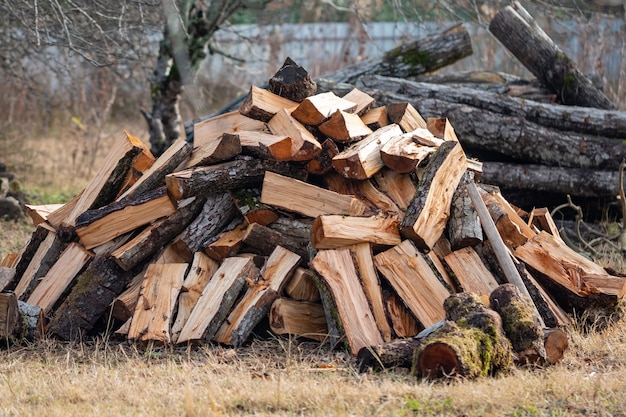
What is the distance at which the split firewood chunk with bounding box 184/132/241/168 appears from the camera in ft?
17.3

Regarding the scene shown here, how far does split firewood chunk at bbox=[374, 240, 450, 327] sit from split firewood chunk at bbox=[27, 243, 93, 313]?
6.53ft

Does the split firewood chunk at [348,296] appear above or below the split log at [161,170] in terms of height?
below

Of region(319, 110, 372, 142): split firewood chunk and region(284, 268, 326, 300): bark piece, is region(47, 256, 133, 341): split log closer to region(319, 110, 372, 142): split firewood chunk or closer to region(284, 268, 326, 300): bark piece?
region(284, 268, 326, 300): bark piece

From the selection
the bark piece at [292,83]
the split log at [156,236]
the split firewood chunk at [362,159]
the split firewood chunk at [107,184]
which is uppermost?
the bark piece at [292,83]

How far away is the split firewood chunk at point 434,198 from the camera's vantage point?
4945 mm

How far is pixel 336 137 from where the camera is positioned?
5.45 meters

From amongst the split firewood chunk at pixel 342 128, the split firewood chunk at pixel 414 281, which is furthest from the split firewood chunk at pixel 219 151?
the split firewood chunk at pixel 414 281

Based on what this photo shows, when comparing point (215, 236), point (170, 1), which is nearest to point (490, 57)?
point (170, 1)

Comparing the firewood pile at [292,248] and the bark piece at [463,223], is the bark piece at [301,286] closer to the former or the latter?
the firewood pile at [292,248]

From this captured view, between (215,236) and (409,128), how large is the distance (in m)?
1.68

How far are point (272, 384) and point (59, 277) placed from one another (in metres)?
2.10

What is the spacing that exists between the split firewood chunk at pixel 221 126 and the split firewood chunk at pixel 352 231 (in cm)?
119

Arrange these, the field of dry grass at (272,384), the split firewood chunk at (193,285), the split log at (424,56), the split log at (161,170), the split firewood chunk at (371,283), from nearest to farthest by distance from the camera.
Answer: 1. the field of dry grass at (272,384)
2. the split firewood chunk at (371,283)
3. the split firewood chunk at (193,285)
4. the split log at (161,170)
5. the split log at (424,56)

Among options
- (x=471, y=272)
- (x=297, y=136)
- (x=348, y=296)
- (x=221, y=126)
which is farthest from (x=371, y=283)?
(x=221, y=126)
